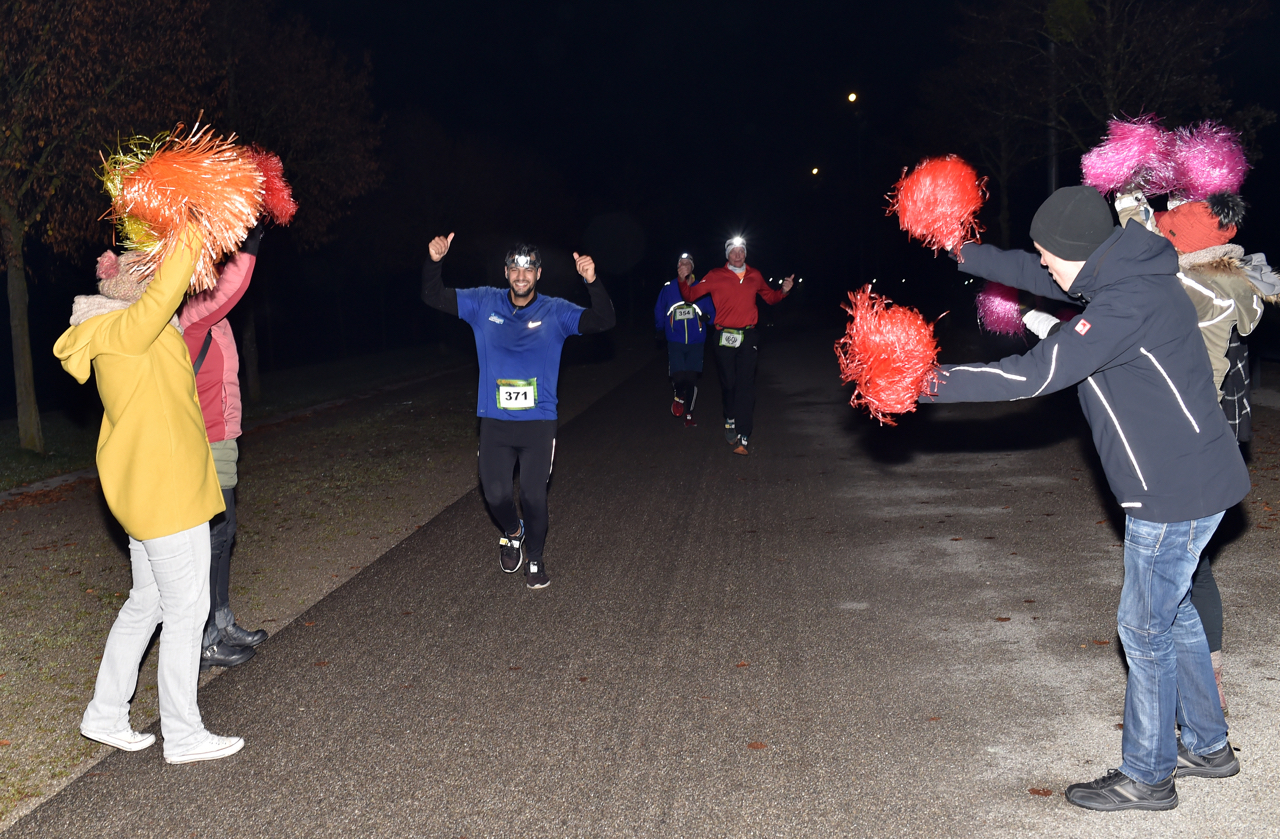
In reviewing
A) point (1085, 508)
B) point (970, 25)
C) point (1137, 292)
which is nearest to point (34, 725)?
point (1137, 292)

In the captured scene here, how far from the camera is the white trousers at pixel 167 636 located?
413cm

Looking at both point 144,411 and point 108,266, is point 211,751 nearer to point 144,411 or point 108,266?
point 144,411

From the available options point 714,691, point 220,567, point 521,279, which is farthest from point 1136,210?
point 220,567

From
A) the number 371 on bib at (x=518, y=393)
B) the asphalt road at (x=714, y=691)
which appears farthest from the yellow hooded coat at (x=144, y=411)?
the number 371 on bib at (x=518, y=393)

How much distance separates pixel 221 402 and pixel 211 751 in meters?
1.79

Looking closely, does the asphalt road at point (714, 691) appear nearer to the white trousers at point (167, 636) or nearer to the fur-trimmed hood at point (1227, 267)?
the white trousers at point (167, 636)

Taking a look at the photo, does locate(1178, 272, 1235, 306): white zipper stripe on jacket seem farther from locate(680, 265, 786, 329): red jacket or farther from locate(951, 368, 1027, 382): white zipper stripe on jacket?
locate(680, 265, 786, 329): red jacket

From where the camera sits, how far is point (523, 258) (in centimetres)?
653

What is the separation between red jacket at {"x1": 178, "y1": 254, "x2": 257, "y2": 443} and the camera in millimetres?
4848

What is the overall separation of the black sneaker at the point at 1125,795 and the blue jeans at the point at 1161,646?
3 cm

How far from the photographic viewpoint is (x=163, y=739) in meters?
4.32

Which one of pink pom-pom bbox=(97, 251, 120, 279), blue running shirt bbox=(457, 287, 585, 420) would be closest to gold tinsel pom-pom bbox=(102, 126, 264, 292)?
pink pom-pom bbox=(97, 251, 120, 279)

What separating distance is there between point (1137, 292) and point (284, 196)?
3862 millimetres

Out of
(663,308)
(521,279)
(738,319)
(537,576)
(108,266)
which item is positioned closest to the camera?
(108,266)
